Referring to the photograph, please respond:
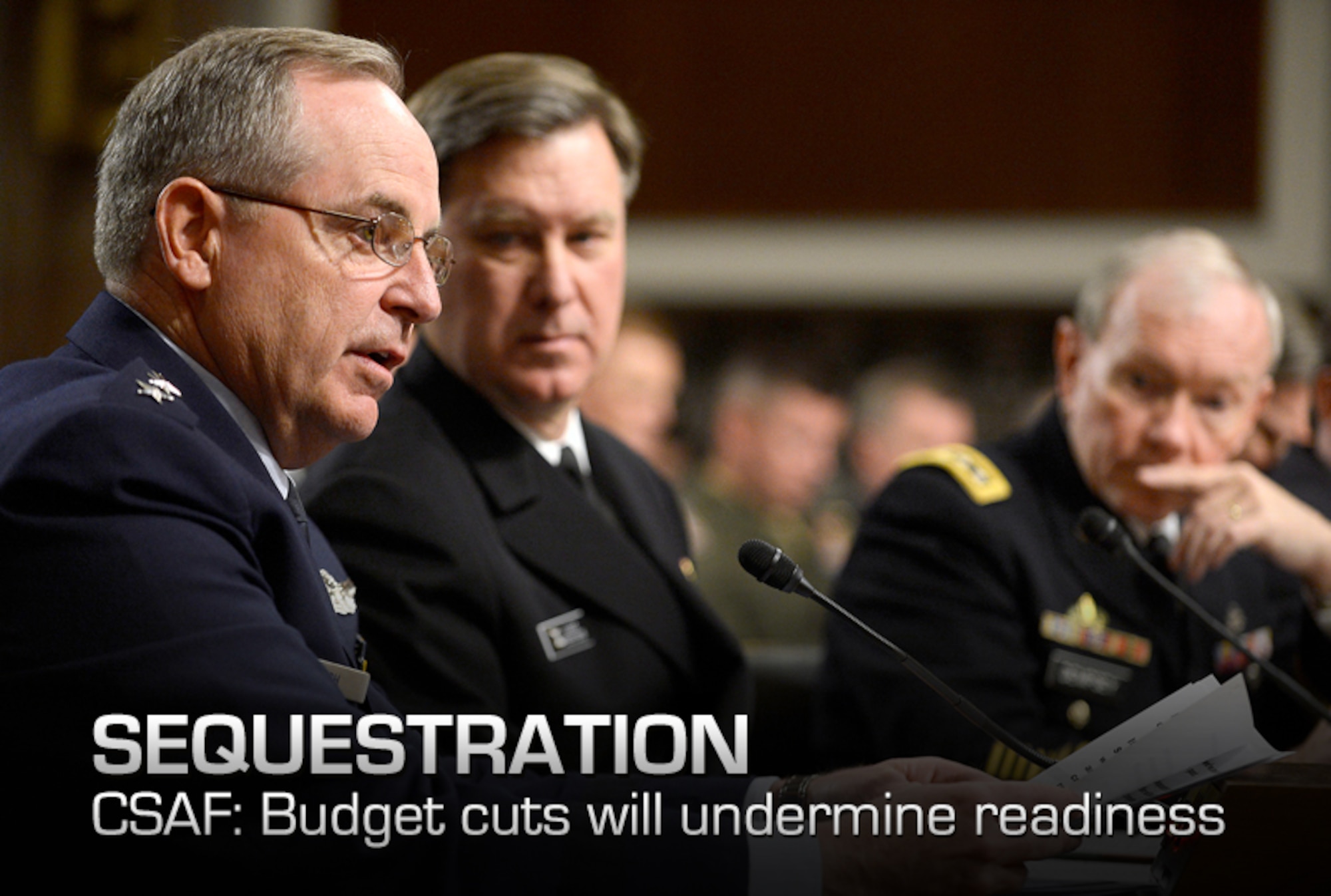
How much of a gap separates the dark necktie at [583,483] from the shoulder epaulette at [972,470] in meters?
0.52

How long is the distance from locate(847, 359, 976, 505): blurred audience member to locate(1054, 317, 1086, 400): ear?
3143 millimetres

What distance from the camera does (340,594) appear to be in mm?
1418

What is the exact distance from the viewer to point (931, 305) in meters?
6.16

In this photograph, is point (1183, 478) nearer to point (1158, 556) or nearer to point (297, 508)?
point (1158, 556)

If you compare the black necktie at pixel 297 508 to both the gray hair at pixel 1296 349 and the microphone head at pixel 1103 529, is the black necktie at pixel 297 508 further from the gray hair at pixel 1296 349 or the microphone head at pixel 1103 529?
the gray hair at pixel 1296 349

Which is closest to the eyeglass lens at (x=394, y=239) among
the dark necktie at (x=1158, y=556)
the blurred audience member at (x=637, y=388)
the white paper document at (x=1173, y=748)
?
the white paper document at (x=1173, y=748)

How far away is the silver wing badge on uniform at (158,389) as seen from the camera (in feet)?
3.78

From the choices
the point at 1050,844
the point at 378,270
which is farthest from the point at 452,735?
the point at 1050,844

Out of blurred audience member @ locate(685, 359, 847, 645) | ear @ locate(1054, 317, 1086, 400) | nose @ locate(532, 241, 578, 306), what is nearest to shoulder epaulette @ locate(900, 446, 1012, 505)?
ear @ locate(1054, 317, 1086, 400)

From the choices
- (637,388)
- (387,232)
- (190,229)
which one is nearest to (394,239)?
(387,232)

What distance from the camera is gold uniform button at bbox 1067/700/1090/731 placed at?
79.7 inches

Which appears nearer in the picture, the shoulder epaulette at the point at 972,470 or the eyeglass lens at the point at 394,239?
the eyeglass lens at the point at 394,239

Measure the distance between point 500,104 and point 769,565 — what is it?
778 mm

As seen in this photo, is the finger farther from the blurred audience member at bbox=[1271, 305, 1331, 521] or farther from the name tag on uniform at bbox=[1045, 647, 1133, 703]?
the blurred audience member at bbox=[1271, 305, 1331, 521]
